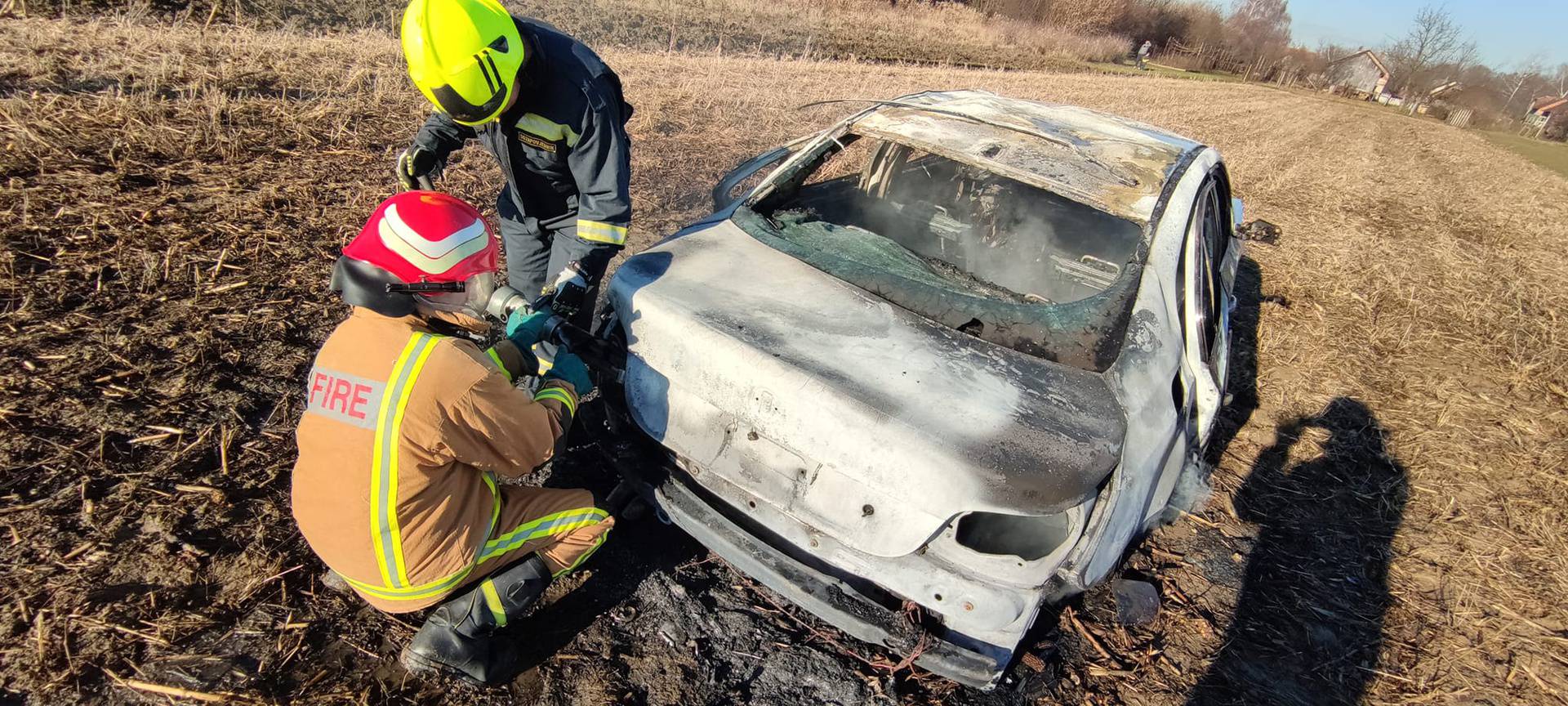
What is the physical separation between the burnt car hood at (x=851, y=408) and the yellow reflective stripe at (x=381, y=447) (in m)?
0.70

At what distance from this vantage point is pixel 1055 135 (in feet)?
10.0

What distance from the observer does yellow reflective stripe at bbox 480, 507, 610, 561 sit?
1982 millimetres

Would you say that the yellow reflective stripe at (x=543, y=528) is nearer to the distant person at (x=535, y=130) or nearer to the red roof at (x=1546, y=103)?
the distant person at (x=535, y=130)

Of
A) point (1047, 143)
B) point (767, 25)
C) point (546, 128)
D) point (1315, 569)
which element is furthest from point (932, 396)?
point (767, 25)

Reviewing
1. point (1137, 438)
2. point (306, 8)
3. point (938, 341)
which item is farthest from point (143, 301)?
point (306, 8)

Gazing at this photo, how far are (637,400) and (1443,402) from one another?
5119mm

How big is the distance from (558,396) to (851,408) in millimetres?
822

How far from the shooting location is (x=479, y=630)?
6.43 feet

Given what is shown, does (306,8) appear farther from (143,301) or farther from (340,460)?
(340,460)

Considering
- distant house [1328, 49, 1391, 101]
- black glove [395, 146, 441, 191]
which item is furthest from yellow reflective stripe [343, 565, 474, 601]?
distant house [1328, 49, 1391, 101]

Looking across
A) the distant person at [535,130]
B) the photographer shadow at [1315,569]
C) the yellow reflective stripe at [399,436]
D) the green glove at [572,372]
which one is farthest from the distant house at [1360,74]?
the yellow reflective stripe at [399,436]

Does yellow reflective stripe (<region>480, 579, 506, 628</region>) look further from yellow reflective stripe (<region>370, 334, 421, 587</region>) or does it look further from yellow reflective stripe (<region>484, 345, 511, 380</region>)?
yellow reflective stripe (<region>484, 345, 511, 380</region>)

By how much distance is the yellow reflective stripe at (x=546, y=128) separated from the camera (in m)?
2.59

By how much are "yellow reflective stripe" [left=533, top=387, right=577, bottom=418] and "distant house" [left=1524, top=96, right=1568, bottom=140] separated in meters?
53.9
